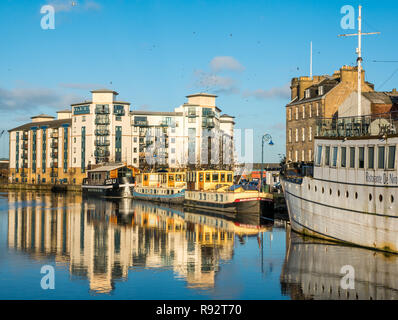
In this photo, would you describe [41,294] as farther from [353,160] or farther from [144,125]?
[144,125]

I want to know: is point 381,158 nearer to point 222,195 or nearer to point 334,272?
point 334,272

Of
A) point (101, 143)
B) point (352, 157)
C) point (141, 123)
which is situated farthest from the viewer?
point (141, 123)

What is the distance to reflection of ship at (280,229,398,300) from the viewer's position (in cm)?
2669

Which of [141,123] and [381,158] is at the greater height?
[141,123]

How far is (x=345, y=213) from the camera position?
36719 mm

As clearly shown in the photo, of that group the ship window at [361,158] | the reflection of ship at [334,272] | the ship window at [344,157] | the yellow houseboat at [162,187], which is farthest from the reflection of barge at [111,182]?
the ship window at [361,158]

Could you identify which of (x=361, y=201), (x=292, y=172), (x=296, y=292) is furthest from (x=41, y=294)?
(x=292, y=172)

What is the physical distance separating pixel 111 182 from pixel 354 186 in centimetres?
8298

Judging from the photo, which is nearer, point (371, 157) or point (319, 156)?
point (371, 157)

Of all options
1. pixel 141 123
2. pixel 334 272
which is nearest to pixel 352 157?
Result: pixel 334 272

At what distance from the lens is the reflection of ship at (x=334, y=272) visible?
87.6 feet
